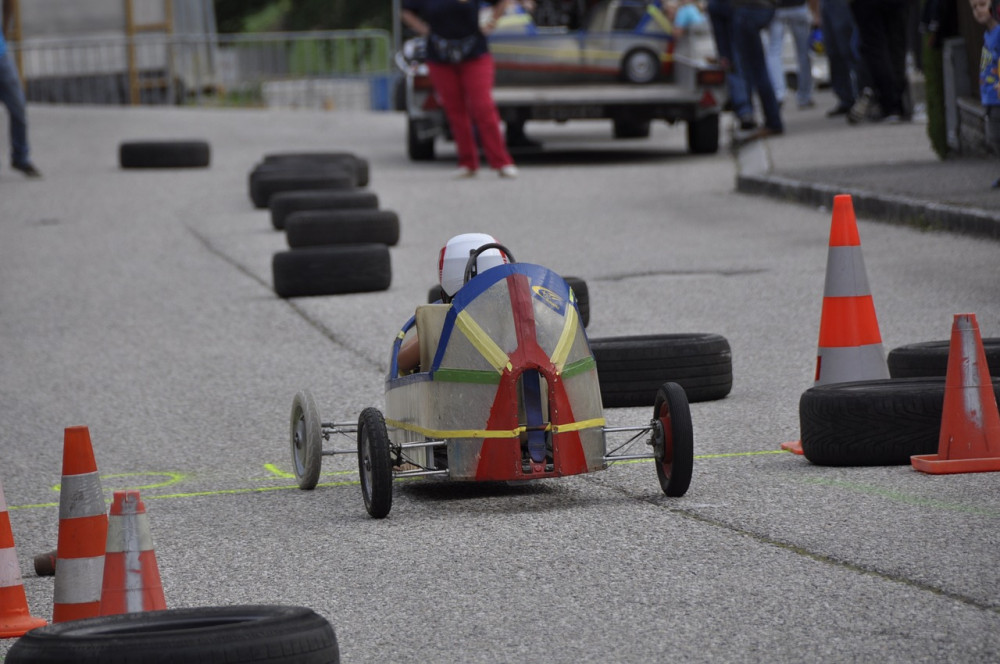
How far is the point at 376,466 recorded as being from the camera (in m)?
4.94

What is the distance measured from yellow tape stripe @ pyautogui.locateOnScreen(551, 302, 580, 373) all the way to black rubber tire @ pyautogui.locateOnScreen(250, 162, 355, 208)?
8.80m

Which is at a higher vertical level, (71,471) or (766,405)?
(71,471)


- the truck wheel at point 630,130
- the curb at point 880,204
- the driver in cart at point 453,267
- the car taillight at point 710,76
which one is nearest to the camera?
the driver in cart at point 453,267

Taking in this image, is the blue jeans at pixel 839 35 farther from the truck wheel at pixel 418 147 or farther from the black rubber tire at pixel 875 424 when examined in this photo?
the black rubber tire at pixel 875 424

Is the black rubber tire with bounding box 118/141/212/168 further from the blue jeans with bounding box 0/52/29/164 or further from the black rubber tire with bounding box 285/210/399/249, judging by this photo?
the black rubber tire with bounding box 285/210/399/249

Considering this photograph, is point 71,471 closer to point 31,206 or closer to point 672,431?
point 672,431

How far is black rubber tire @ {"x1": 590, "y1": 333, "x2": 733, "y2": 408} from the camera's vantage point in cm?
676

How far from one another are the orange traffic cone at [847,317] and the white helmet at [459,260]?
4.27 ft

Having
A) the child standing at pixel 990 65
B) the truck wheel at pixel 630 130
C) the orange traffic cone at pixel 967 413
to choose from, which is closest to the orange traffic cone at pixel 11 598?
the orange traffic cone at pixel 967 413

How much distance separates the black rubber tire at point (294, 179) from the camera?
13.9m

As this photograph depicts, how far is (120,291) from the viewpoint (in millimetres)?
10844

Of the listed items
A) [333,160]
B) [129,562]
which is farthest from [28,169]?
[129,562]

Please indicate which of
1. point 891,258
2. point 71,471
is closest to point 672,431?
point 71,471

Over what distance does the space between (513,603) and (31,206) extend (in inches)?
485
